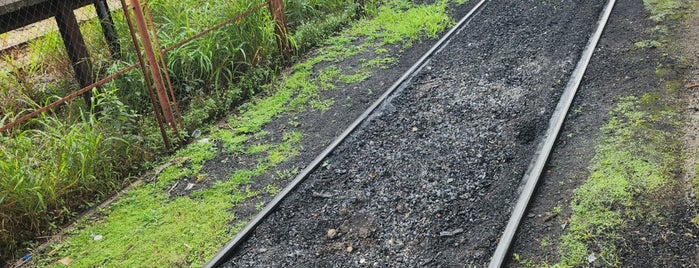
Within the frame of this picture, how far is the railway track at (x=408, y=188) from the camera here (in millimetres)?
4078

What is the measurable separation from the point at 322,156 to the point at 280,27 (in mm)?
3242

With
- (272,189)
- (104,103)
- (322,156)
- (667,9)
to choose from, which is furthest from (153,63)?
(667,9)

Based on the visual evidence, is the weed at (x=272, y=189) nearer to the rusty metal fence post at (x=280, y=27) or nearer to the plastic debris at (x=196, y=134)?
the plastic debris at (x=196, y=134)

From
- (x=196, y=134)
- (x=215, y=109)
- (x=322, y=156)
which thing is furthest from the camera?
(x=215, y=109)

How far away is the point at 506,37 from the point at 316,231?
4.87 m

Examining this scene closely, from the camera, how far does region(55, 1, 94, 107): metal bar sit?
627cm

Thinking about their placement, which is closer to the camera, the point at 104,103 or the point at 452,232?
the point at 452,232

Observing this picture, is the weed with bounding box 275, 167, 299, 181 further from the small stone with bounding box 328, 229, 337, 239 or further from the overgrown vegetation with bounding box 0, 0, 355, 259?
the overgrown vegetation with bounding box 0, 0, 355, 259

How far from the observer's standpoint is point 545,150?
15.8 ft

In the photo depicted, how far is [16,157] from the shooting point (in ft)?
15.6

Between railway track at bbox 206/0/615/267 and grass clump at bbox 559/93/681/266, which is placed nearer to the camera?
grass clump at bbox 559/93/681/266

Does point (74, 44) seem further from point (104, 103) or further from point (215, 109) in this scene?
point (215, 109)

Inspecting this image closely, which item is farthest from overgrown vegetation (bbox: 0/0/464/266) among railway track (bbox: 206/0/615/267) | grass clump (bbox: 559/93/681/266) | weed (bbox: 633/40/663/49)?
weed (bbox: 633/40/663/49)

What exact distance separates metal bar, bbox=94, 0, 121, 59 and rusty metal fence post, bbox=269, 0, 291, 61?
2183 millimetres
